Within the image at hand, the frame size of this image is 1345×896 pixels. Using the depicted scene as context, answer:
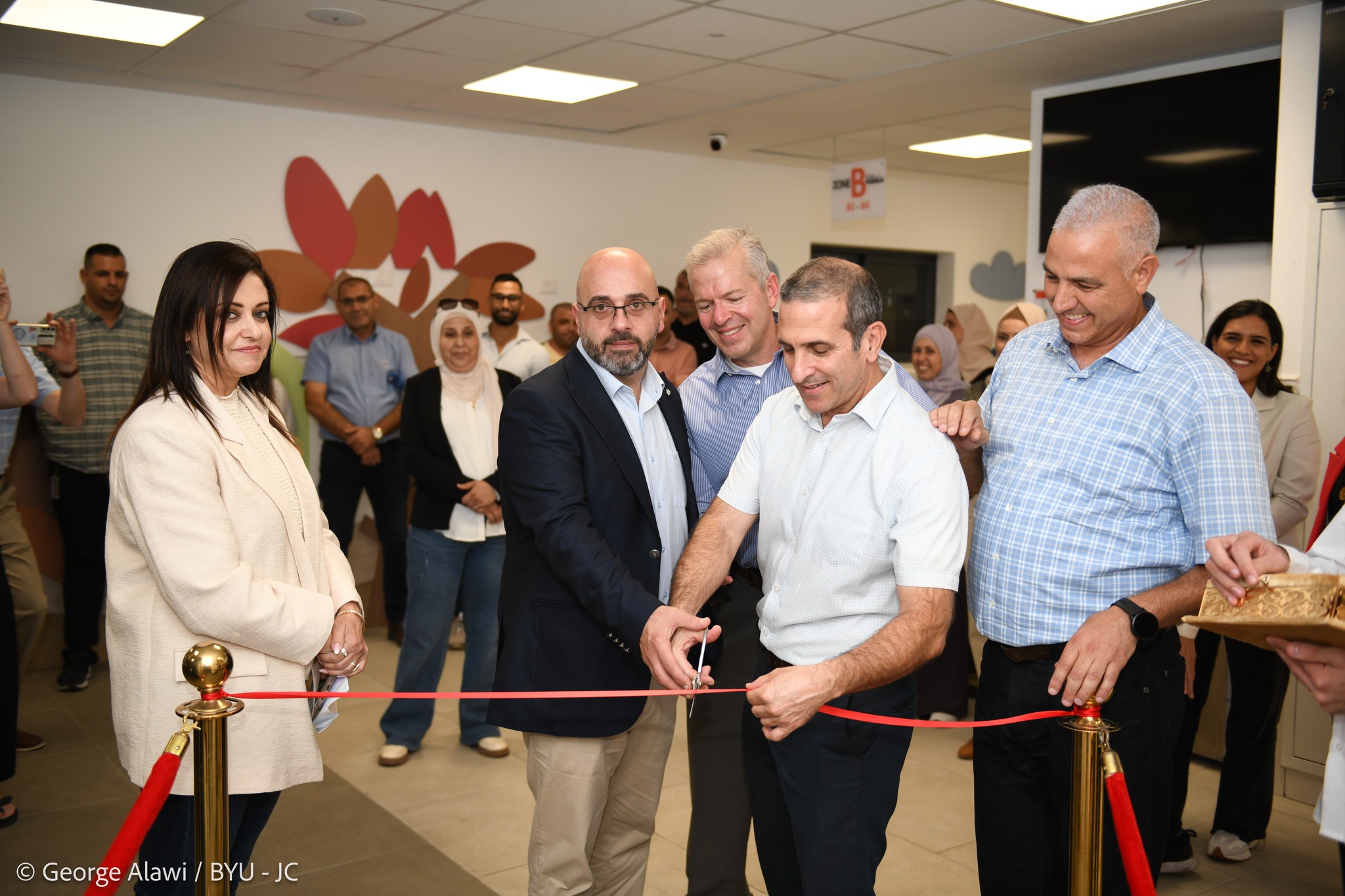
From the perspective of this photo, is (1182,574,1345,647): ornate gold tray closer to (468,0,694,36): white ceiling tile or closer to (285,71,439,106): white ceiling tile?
(468,0,694,36): white ceiling tile

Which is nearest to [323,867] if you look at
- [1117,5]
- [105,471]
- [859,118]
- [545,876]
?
[545,876]

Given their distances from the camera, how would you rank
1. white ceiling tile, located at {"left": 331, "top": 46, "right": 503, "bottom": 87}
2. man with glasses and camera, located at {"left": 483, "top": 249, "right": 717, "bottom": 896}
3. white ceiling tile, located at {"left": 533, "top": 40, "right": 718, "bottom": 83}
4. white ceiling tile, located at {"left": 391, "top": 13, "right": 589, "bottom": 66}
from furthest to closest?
white ceiling tile, located at {"left": 331, "top": 46, "right": 503, "bottom": 87} → white ceiling tile, located at {"left": 533, "top": 40, "right": 718, "bottom": 83} → white ceiling tile, located at {"left": 391, "top": 13, "right": 589, "bottom": 66} → man with glasses and camera, located at {"left": 483, "top": 249, "right": 717, "bottom": 896}

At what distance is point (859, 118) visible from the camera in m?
7.32

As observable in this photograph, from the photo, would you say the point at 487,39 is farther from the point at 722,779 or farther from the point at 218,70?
the point at 722,779

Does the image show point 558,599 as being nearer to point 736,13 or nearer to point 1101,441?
point 1101,441

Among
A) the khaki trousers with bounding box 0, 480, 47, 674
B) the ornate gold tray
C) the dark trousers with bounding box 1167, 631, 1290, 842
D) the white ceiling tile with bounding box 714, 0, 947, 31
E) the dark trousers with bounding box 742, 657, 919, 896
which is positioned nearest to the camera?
the ornate gold tray

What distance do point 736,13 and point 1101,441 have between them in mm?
3398

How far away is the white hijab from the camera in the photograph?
4.71 metres

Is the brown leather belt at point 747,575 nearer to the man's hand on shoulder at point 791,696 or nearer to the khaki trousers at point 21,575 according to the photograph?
the man's hand on shoulder at point 791,696

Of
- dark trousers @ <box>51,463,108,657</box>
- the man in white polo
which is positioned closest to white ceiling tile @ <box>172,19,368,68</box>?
dark trousers @ <box>51,463,108,657</box>

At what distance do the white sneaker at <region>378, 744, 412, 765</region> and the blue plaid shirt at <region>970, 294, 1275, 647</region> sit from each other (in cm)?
306

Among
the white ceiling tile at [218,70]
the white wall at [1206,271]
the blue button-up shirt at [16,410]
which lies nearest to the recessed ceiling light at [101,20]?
the white ceiling tile at [218,70]

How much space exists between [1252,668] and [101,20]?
5862 mm

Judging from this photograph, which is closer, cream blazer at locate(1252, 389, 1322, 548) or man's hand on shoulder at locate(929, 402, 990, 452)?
man's hand on shoulder at locate(929, 402, 990, 452)
